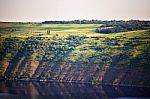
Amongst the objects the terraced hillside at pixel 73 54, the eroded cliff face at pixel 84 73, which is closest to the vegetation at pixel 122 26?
the terraced hillside at pixel 73 54

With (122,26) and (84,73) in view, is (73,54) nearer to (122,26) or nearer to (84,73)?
(84,73)

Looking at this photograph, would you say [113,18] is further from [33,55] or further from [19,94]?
[19,94]

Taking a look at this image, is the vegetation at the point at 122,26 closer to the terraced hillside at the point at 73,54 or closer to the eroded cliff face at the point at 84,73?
the terraced hillside at the point at 73,54

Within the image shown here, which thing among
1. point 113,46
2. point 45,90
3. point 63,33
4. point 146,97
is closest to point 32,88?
point 45,90

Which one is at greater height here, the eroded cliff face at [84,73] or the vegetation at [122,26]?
the vegetation at [122,26]

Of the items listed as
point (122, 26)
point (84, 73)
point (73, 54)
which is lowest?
point (84, 73)

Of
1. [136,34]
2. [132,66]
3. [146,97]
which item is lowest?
[146,97]

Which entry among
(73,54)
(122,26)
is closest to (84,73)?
(73,54)

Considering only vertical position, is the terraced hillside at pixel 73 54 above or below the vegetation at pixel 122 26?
below

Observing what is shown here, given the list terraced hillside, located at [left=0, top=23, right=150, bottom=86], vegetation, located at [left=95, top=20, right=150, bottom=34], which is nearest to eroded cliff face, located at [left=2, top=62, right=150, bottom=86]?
terraced hillside, located at [left=0, top=23, right=150, bottom=86]
